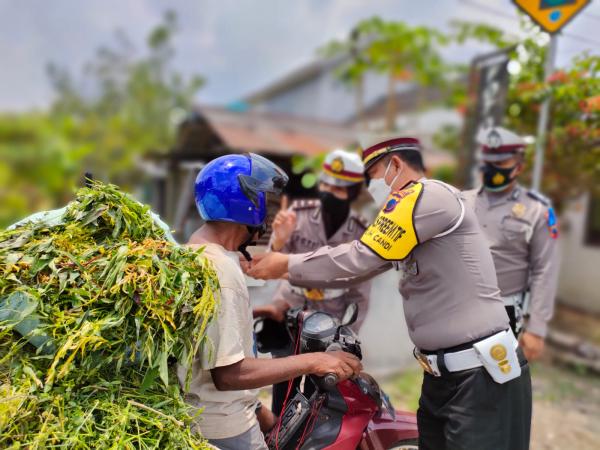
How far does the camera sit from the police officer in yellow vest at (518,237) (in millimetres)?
3432

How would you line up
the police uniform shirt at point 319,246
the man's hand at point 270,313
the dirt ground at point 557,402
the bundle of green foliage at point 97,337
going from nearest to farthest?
1. the bundle of green foliage at point 97,337
2. the man's hand at point 270,313
3. the police uniform shirt at point 319,246
4. the dirt ground at point 557,402

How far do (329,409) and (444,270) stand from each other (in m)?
0.81

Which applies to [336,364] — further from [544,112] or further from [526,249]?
[544,112]

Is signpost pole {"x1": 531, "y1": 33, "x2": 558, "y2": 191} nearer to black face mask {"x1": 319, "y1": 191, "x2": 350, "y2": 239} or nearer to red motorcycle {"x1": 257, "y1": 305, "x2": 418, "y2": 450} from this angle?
black face mask {"x1": 319, "y1": 191, "x2": 350, "y2": 239}

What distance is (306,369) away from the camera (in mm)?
1928

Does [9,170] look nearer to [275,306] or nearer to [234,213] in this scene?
[234,213]

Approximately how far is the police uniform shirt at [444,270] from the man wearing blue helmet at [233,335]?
0.39 metres

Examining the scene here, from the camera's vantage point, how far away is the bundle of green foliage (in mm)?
1419

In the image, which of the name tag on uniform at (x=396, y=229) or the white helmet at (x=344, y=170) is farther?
the white helmet at (x=344, y=170)

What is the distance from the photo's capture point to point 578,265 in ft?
30.9

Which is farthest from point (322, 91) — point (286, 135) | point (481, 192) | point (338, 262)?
point (338, 262)

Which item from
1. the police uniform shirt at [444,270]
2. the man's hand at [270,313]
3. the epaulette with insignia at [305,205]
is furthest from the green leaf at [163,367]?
the epaulette with insignia at [305,205]

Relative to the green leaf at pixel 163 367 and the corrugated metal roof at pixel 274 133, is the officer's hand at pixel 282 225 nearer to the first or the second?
the green leaf at pixel 163 367

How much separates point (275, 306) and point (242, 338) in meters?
1.05
